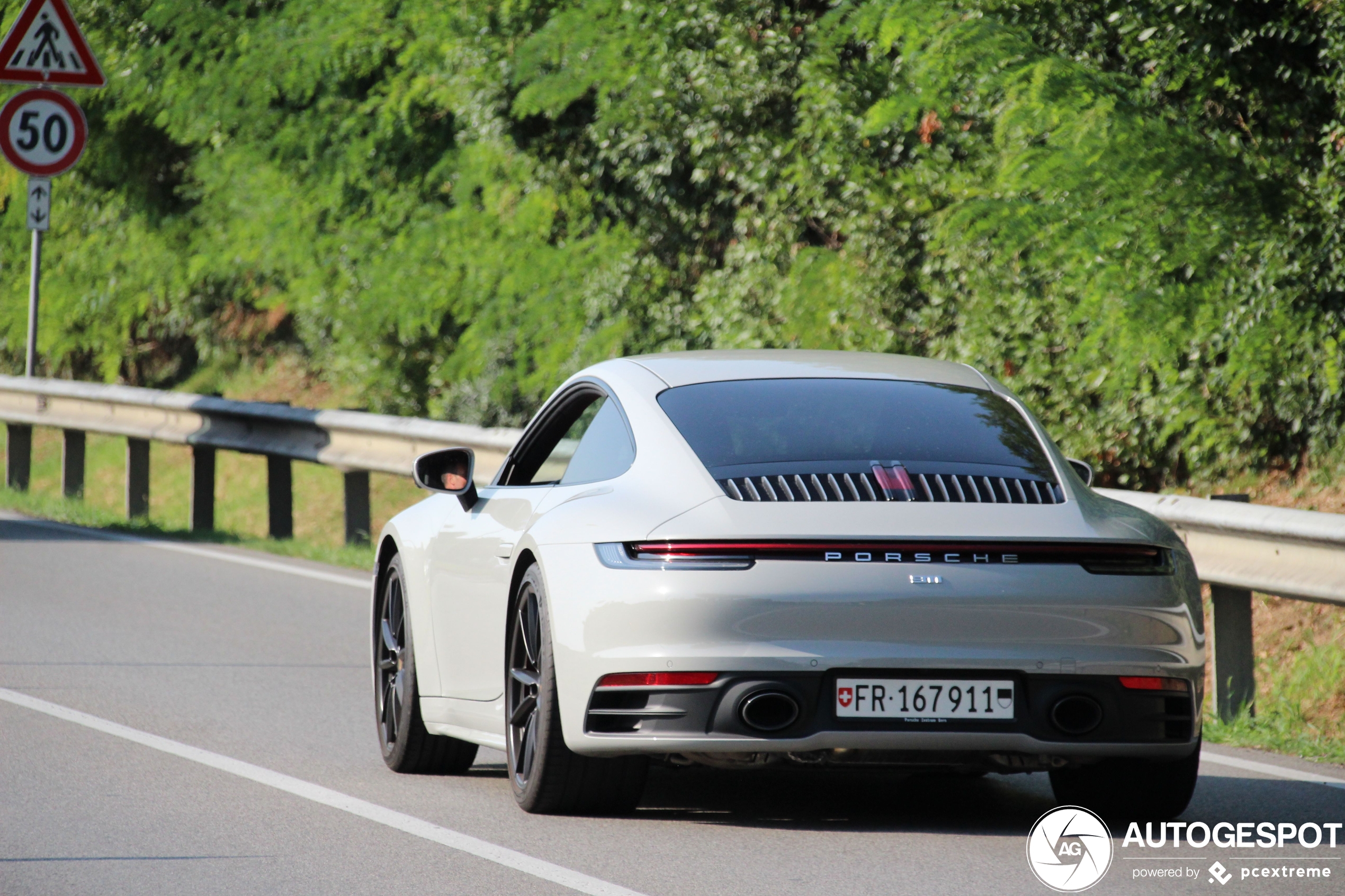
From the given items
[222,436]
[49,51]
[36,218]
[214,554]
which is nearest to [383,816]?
[214,554]

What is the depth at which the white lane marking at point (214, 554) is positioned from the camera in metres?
13.3

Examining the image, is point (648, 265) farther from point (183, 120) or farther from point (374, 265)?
point (183, 120)

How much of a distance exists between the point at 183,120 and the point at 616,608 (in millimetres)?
17759

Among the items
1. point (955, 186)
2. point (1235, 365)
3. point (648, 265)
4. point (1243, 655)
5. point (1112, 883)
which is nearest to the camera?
point (1112, 883)

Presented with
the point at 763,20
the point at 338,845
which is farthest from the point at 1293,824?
the point at 763,20

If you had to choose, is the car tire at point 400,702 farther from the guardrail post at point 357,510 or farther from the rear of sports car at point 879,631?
the guardrail post at point 357,510

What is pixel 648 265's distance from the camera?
61.1 feet

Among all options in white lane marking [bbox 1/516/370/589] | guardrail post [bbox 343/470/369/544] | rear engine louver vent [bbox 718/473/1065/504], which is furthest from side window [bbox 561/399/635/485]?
guardrail post [bbox 343/470/369/544]

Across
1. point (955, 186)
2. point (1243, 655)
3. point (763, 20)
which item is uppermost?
point (763, 20)

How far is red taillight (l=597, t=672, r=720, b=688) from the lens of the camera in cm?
561

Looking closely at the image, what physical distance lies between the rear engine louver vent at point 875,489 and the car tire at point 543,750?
715mm

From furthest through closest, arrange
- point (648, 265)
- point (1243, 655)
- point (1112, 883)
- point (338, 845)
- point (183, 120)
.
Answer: point (183, 120) < point (648, 265) < point (1243, 655) < point (338, 845) < point (1112, 883)

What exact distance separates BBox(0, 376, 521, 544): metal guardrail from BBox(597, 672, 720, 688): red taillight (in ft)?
24.4

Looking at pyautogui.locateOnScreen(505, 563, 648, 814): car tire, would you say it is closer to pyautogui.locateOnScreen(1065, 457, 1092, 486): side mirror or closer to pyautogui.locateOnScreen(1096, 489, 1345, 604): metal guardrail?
pyautogui.locateOnScreen(1065, 457, 1092, 486): side mirror
